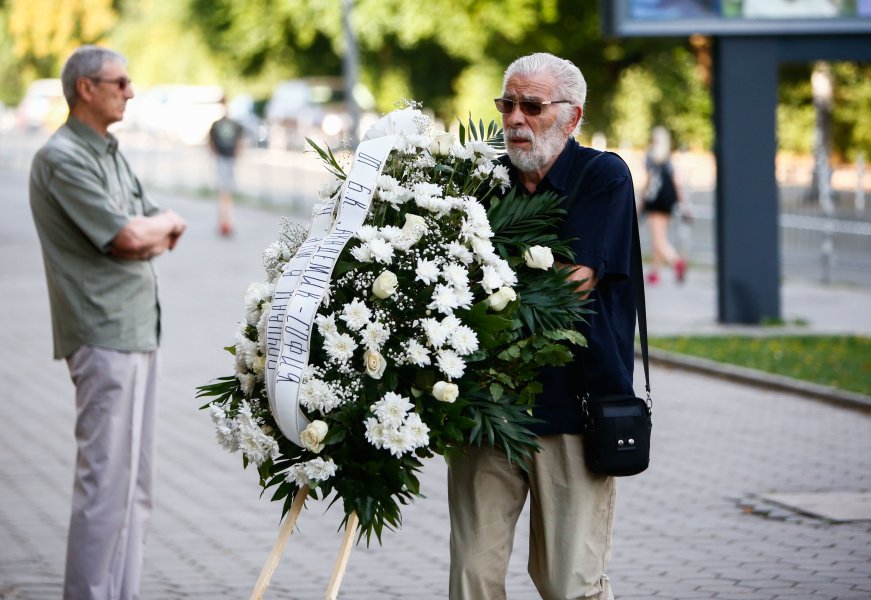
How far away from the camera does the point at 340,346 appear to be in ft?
12.1

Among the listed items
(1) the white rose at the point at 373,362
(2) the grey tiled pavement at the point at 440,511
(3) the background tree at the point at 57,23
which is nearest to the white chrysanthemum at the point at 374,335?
(1) the white rose at the point at 373,362

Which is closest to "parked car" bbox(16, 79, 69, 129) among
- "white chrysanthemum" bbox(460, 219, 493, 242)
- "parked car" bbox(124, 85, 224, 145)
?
"parked car" bbox(124, 85, 224, 145)

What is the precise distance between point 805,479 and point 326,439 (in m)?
5.12

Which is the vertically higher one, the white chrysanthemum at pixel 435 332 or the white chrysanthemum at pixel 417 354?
the white chrysanthemum at pixel 435 332

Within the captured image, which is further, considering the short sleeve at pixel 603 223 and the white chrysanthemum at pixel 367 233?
the short sleeve at pixel 603 223

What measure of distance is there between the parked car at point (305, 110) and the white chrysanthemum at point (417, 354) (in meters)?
41.5

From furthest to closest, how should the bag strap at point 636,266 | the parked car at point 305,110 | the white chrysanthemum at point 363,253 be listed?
the parked car at point 305,110 → the bag strap at point 636,266 → the white chrysanthemum at point 363,253

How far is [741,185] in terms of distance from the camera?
47.9ft

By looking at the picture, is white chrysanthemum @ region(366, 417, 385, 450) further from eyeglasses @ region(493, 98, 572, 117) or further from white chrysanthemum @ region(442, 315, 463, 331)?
eyeglasses @ region(493, 98, 572, 117)

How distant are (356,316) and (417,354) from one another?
0.59 ft

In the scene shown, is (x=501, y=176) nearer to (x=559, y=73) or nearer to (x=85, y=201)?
(x=559, y=73)

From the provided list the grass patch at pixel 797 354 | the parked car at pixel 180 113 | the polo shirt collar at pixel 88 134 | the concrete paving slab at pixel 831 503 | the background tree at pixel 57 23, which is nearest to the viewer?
the polo shirt collar at pixel 88 134

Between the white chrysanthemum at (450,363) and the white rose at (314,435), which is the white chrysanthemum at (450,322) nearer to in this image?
the white chrysanthemum at (450,363)

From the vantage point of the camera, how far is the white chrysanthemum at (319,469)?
12.0 feet
